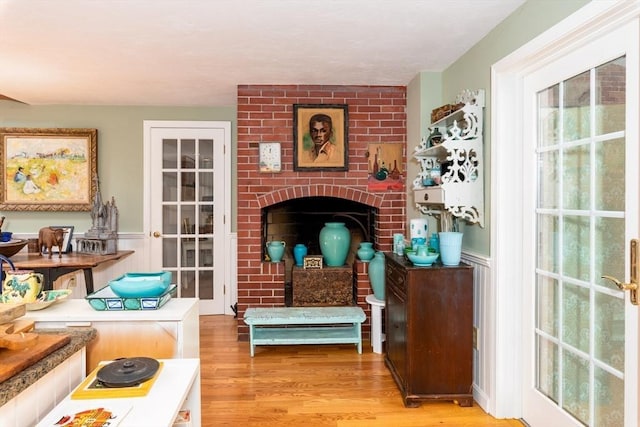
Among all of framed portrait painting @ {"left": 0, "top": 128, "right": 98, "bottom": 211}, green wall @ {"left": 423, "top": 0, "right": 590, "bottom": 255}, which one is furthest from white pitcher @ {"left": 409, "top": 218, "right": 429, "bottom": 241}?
framed portrait painting @ {"left": 0, "top": 128, "right": 98, "bottom": 211}

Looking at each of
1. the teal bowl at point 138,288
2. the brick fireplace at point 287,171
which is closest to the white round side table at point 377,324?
the brick fireplace at point 287,171

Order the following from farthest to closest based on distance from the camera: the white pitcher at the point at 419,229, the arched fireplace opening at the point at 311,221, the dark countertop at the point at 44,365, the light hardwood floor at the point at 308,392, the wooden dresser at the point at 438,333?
the arched fireplace opening at the point at 311,221 < the white pitcher at the point at 419,229 < the wooden dresser at the point at 438,333 < the light hardwood floor at the point at 308,392 < the dark countertop at the point at 44,365

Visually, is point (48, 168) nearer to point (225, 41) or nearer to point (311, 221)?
point (311, 221)

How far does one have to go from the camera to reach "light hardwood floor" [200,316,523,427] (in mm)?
2496

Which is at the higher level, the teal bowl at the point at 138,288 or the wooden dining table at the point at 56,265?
the teal bowl at the point at 138,288

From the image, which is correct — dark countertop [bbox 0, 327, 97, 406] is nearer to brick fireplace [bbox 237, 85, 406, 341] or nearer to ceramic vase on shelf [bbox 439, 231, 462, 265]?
ceramic vase on shelf [bbox 439, 231, 462, 265]

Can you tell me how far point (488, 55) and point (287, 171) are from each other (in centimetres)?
189

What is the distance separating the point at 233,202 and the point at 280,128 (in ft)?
4.07

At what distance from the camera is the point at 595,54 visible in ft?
6.10

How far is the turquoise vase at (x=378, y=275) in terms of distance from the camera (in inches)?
143

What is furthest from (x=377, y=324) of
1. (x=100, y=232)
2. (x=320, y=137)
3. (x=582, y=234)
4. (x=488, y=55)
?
(x=100, y=232)

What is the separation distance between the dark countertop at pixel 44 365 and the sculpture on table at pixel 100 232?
3034mm

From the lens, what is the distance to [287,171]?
3.87 meters

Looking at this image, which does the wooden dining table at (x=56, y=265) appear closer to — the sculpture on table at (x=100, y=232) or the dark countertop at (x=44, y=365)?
the sculpture on table at (x=100, y=232)
